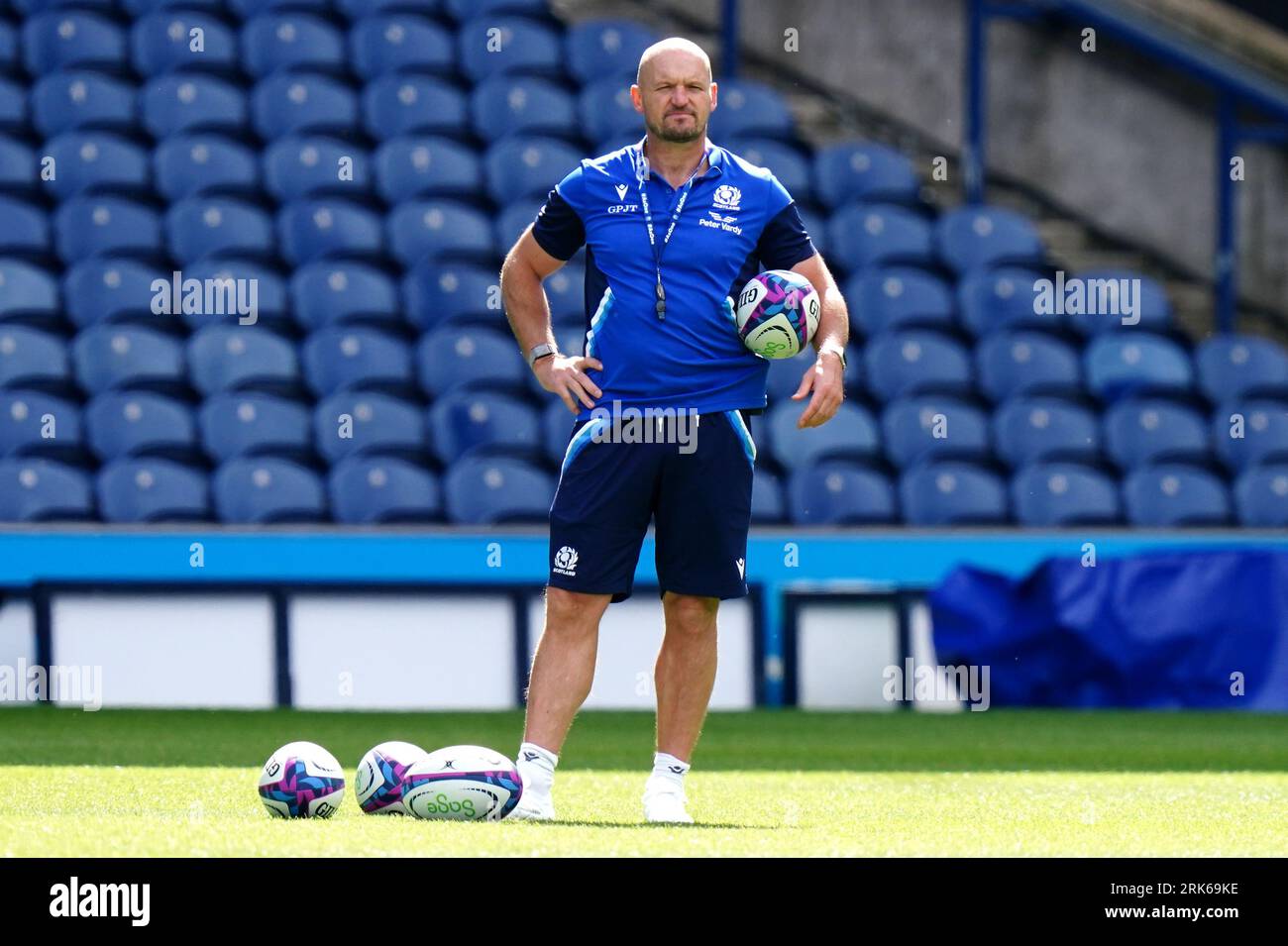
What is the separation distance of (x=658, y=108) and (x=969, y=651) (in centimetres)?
566

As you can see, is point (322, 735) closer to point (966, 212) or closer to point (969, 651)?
point (969, 651)

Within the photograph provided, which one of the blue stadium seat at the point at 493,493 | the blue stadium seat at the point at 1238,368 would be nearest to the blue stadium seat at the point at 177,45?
the blue stadium seat at the point at 493,493

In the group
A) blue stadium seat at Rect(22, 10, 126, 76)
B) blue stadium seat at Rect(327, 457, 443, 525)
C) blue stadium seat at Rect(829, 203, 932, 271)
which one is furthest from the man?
blue stadium seat at Rect(22, 10, 126, 76)

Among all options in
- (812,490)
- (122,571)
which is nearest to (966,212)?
(812,490)

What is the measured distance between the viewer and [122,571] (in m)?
10.7

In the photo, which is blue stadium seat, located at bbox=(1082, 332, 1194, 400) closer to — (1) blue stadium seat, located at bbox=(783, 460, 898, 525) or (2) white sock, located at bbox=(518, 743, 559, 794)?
(1) blue stadium seat, located at bbox=(783, 460, 898, 525)

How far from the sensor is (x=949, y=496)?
40.1 ft

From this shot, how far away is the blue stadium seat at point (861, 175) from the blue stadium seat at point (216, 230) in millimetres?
3533

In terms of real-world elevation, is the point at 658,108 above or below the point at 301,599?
above

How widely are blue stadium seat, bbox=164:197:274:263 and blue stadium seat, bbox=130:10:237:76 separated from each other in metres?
1.57

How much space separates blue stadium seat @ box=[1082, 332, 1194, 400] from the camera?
13297mm

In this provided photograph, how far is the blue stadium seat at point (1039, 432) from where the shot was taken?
12.7 metres

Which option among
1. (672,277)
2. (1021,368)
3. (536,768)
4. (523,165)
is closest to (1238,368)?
(1021,368)
